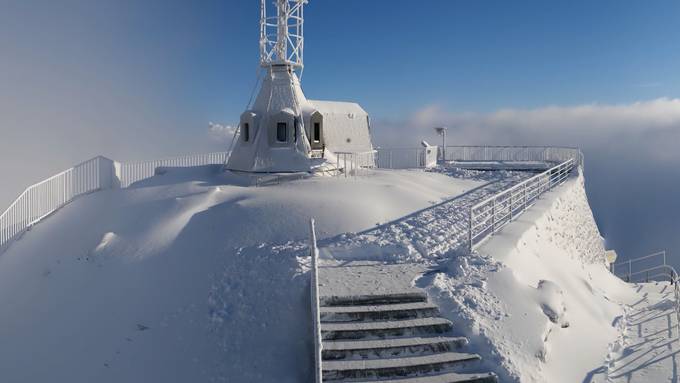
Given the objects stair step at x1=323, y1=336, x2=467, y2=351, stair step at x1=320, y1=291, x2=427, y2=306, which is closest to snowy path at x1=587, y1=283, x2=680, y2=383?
stair step at x1=323, y1=336, x2=467, y2=351

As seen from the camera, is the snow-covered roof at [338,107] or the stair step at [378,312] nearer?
the stair step at [378,312]

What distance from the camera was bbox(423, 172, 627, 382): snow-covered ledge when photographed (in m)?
7.59

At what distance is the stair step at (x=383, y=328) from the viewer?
296 inches

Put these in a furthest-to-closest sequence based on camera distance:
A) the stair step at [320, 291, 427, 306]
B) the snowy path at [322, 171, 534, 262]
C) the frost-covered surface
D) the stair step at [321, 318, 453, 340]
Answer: the snowy path at [322, 171, 534, 262], the stair step at [320, 291, 427, 306], the frost-covered surface, the stair step at [321, 318, 453, 340]

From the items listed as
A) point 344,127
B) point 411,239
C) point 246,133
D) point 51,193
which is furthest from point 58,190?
point 344,127

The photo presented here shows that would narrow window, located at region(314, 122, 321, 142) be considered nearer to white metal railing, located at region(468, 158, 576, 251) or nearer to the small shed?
white metal railing, located at region(468, 158, 576, 251)

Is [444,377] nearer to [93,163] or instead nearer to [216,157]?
[93,163]

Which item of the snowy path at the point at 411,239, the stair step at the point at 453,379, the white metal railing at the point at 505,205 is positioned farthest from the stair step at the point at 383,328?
the white metal railing at the point at 505,205

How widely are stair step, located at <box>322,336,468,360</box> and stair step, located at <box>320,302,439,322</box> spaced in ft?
1.84

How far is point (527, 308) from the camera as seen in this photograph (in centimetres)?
849

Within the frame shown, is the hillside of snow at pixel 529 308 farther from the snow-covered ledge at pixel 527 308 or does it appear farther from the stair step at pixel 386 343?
the stair step at pixel 386 343

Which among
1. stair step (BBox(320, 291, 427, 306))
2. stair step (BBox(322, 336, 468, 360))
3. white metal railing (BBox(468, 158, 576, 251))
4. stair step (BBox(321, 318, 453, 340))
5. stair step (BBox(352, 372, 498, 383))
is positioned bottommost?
stair step (BBox(352, 372, 498, 383))

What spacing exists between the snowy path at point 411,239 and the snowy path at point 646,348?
142 inches

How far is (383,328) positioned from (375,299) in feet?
2.66
